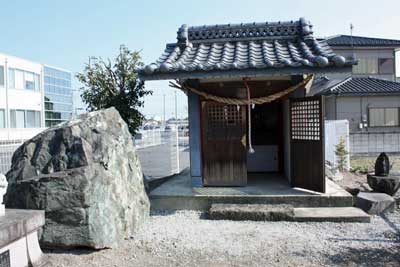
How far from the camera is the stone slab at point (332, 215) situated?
5730mm

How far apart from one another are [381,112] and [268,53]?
46.4 feet

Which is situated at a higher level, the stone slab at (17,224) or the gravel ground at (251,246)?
the stone slab at (17,224)

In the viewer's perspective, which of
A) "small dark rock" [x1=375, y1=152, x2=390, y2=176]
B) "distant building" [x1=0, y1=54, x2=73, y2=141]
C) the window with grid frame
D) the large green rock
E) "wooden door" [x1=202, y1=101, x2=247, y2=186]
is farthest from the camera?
"distant building" [x1=0, y1=54, x2=73, y2=141]

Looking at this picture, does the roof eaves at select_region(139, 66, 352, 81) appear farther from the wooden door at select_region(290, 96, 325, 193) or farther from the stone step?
the stone step

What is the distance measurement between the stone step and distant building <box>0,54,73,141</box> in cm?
2075

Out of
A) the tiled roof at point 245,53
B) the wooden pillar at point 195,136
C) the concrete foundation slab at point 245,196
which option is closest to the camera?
the tiled roof at point 245,53

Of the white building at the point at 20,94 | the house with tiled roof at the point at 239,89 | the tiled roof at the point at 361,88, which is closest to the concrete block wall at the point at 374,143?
the tiled roof at the point at 361,88

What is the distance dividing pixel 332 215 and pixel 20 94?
97.8ft

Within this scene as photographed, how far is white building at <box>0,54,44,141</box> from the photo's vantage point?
89.7 feet

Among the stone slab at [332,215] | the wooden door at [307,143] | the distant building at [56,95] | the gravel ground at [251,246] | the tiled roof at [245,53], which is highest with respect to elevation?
the distant building at [56,95]

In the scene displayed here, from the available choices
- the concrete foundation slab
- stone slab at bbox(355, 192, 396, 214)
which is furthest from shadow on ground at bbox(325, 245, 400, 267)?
the concrete foundation slab

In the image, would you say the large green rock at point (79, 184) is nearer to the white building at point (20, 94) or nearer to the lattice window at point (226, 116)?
the lattice window at point (226, 116)

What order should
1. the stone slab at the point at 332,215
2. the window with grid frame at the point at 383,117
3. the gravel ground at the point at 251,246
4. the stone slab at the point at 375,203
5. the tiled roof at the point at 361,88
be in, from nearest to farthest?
the gravel ground at the point at 251,246
the stone slab at the point at 332,215
the stone slab at the point at 375,203
the tiled roof at the point at 361,88
the window with grid frame at the point at 383,117

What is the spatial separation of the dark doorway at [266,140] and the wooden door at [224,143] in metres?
2.27
